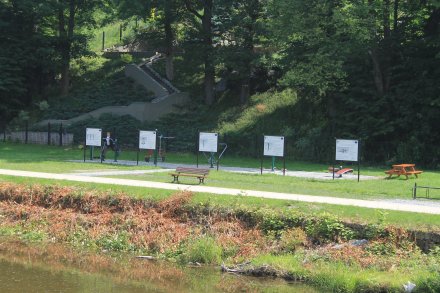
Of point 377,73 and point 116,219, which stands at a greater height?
point 377,73

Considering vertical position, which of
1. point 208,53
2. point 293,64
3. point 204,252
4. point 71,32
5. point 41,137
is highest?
point 71,32

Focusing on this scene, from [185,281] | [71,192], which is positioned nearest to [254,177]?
[71,192]

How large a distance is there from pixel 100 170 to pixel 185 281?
1480 centimetres

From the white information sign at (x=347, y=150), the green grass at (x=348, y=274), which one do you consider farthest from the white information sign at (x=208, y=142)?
the green grass at (x=348, y=274)

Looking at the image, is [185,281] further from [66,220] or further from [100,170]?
[100,170]

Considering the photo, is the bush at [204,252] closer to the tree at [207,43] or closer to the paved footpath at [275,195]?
the paved footpath at [275,195]

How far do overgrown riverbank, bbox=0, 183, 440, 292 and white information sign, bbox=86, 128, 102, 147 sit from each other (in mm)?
9758

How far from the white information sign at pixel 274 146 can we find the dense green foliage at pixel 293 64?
396 inches

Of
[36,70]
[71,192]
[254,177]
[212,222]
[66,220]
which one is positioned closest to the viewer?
[212,222]

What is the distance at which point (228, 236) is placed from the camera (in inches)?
702

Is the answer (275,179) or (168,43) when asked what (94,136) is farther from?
(168,43)

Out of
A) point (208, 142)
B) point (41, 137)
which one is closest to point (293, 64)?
point (208, 142)

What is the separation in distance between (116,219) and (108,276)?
13.9 ft

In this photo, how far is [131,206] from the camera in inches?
805
